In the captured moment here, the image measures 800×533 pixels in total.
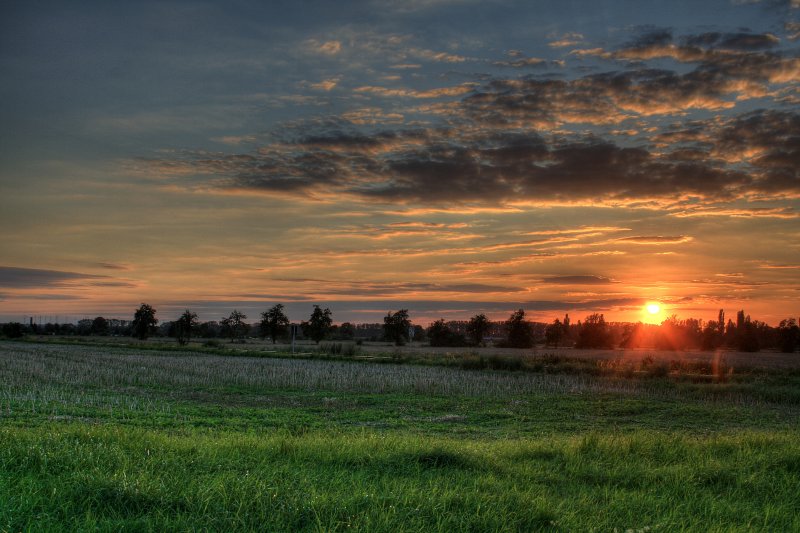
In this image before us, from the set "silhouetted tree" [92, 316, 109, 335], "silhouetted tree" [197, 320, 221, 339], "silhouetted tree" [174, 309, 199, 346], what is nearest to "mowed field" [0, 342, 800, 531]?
"silhouetted tree" [174, 309, 199, 346]

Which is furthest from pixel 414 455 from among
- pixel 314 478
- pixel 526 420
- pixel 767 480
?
pixel 526 420

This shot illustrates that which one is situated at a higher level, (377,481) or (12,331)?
(377,481)

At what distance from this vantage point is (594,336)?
444 ft

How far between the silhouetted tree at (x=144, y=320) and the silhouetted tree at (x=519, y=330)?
87.3 m

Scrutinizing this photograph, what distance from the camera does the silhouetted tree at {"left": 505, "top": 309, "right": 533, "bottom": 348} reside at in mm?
134375

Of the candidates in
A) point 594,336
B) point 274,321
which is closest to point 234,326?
point 274,321

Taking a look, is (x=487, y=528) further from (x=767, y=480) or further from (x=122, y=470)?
(x=767, y=480)

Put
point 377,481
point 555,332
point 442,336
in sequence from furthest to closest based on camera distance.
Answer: point 555,332
point 442,336
point 377,481

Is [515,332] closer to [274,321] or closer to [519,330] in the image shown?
[519,330]

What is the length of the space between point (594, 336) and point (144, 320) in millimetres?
108894

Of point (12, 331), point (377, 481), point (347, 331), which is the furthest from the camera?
point (347, 331)

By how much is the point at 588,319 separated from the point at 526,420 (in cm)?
12357

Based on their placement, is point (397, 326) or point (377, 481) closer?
point (377, 481)

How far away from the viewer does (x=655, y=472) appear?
1003 cm
